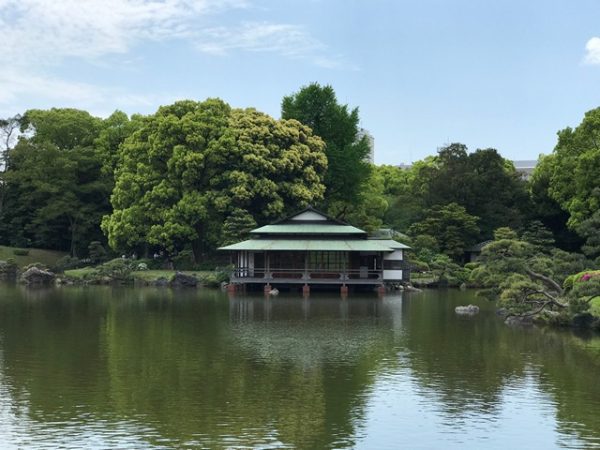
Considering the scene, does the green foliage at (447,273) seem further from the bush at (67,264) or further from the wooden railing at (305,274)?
the bush at (67,264)

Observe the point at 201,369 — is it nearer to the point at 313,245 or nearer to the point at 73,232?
the point at 313,245

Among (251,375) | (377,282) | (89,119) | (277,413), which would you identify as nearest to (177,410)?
(277,413)

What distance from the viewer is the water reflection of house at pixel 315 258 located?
46312mm

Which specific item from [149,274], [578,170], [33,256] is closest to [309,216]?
[149,274]

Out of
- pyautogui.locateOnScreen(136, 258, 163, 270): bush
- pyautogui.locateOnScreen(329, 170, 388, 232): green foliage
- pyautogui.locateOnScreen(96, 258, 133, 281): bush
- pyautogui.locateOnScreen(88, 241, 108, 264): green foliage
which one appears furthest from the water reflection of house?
pyautogui.locateOnScreen(88, 241, 108, 264): green foliage

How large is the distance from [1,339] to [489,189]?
156 feet

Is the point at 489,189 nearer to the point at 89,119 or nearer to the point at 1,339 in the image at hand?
the point at 89,119

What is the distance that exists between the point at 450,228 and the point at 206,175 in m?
20.0

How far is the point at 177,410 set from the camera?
14.8 metres

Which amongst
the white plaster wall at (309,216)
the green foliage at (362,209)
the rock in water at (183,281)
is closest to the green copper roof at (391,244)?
the white plaster wall at (309,216)

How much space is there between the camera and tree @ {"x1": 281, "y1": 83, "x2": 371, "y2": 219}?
2485 inches

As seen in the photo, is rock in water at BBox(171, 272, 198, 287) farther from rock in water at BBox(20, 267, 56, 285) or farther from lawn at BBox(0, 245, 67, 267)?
lawn at BBox(0, 245, 67, 267)

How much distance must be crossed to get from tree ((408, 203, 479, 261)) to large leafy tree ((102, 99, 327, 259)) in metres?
9.46

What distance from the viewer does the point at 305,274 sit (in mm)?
46250
